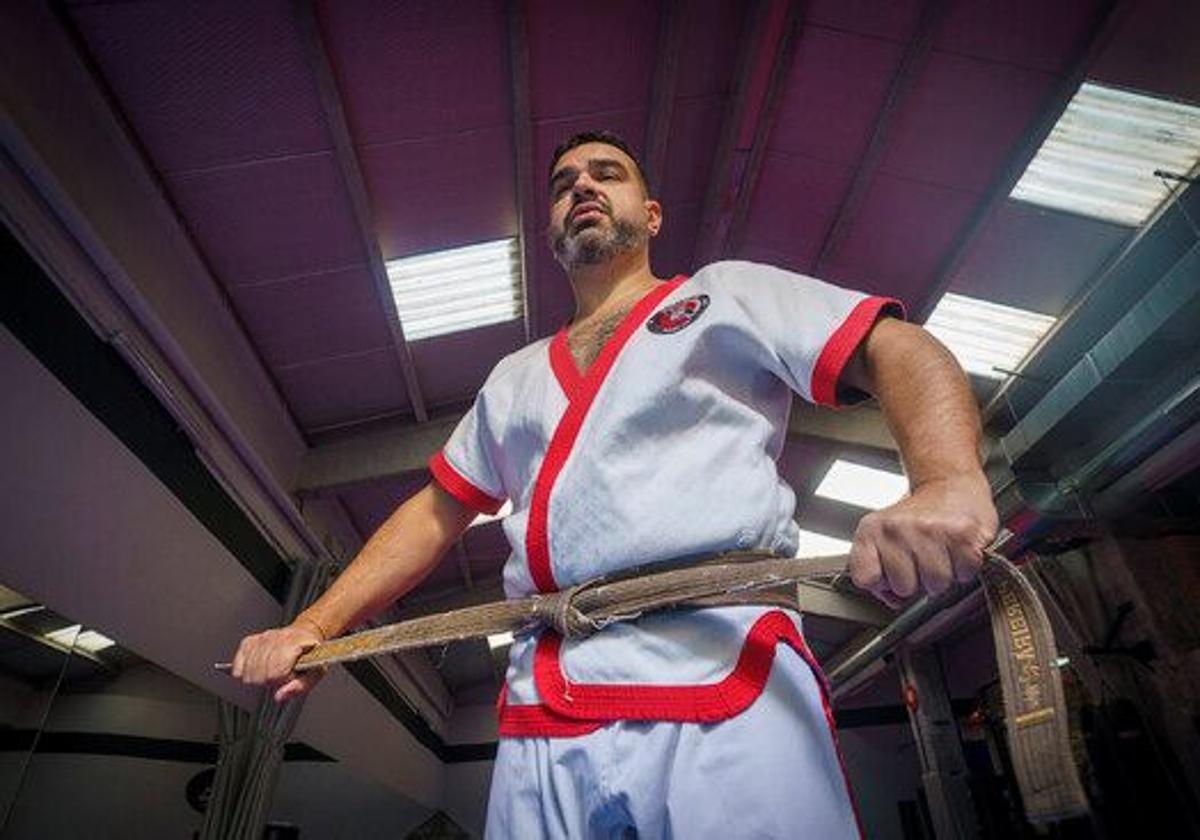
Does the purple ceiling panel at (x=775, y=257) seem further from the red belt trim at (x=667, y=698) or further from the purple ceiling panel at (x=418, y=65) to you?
the red belt trim at (x=667, y=698)

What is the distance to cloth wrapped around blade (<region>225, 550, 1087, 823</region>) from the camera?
2.18 feet

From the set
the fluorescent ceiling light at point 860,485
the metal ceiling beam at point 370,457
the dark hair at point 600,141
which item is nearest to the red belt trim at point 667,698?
the dark hair at point 600,141

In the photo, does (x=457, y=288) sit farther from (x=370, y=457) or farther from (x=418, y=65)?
(x=370, y=457)

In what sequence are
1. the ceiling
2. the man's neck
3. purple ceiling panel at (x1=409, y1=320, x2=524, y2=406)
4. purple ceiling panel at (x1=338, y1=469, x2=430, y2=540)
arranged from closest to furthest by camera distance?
the man's neck < the ceiling < purple ceiling panel at (x1=409, y1=320, x2=524, y2=406) < purple ceiling panel at (x1=338, y1=469, x2=430, y2=540)

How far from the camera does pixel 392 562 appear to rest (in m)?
1.47

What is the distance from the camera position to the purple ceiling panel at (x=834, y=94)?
3889mm

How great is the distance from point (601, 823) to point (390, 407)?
17.9ft

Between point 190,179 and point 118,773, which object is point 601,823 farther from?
point 118,773

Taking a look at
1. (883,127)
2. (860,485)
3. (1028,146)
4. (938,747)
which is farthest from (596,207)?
(938,747)

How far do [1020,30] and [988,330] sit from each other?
228 cm

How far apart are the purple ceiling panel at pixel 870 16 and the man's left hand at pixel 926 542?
12.8 ft

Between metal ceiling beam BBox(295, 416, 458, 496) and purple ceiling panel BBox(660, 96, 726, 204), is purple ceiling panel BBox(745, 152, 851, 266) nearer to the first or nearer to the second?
purple ceiling panel BBox(660, 96, 726, 204)

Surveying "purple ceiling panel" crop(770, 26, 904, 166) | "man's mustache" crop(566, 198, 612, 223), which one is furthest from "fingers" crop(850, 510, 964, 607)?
"purple ceiling panel" crop(770, 26, 904, 166)

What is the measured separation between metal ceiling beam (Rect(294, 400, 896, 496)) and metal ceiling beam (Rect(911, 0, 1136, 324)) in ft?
4.62
